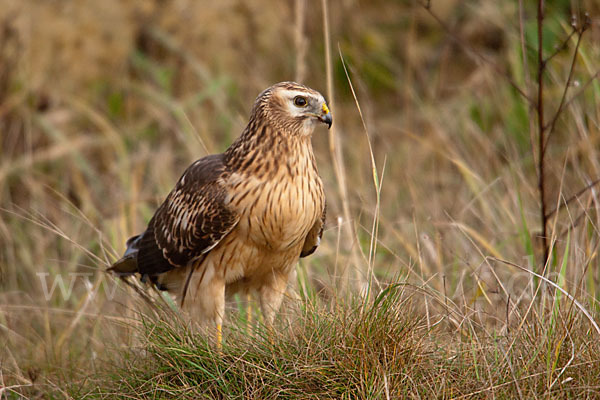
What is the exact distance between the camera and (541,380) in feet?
10.3

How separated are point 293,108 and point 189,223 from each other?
80 centimetres

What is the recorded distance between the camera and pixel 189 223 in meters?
4.23

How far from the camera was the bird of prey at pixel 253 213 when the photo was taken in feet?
13.2

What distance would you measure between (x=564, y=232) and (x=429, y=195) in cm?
185

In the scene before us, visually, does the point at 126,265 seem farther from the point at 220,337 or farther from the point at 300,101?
the point at 300,101

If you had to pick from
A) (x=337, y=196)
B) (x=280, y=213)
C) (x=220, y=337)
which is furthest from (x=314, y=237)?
(x=337, y=196)

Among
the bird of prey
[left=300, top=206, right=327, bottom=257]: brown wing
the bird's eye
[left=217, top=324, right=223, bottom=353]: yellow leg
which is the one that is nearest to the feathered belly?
the bird of prey

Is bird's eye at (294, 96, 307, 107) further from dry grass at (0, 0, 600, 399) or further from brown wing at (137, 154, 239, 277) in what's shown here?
brown wing at (137, 154, 239, 277)

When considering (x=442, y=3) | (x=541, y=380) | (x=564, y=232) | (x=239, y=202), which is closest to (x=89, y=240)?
(x=239, y=202)

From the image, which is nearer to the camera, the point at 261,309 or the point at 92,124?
the point at 261,309

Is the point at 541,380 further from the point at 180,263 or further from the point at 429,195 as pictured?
the point at 429,195

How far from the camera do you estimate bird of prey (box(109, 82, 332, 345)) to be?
4031 millimetres

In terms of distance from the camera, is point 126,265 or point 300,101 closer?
point 300,101

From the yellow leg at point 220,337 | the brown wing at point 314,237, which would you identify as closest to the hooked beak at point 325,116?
the brown wing at point 314,237
